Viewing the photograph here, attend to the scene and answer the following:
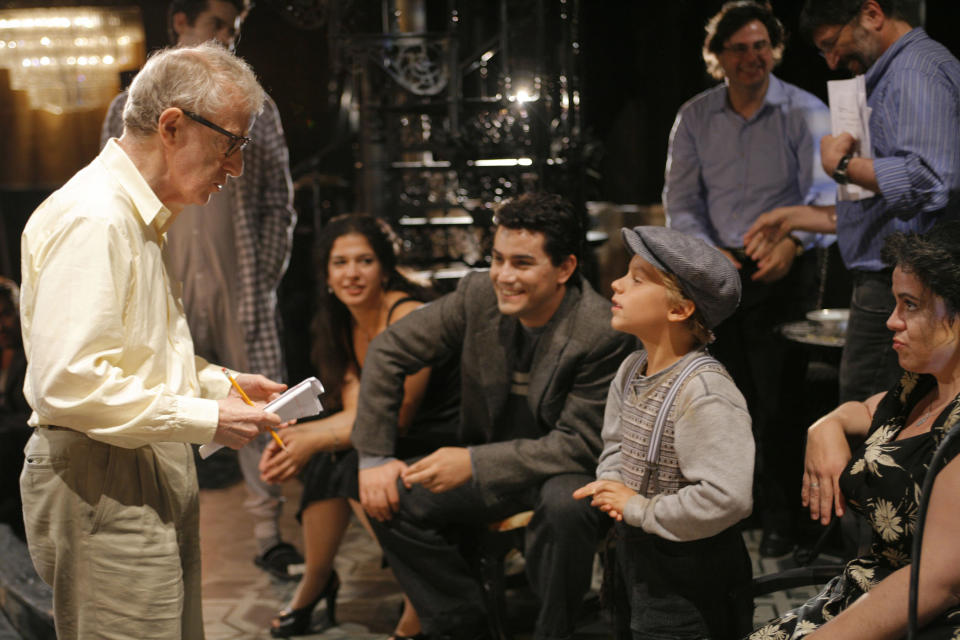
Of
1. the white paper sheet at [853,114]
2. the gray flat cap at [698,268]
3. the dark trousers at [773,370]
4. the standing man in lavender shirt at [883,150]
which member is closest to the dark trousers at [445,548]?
the gray flat cap at [698,268]

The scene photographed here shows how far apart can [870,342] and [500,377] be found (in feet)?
3.55

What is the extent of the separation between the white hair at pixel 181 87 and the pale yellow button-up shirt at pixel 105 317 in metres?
0.09

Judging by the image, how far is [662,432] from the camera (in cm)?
222

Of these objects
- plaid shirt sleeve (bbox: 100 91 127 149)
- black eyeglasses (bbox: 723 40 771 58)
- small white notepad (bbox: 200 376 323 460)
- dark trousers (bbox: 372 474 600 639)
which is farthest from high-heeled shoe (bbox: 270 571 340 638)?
black eyeglasses (bbox: 723 40 771 58)

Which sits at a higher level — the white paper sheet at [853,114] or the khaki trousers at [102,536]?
the white paper sheet at [853,114]

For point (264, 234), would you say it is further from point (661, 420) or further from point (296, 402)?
point (661, 420)

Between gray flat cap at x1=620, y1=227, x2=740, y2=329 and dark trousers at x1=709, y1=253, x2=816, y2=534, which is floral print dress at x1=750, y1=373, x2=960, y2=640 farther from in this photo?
dark trousers at x1=709, y1=253, x2=816, y2=534

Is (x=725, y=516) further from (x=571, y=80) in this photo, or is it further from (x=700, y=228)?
(x=571, y=80)

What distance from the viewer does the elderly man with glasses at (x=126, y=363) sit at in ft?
6.14

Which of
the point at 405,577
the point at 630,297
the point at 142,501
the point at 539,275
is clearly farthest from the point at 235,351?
the point at 630,297

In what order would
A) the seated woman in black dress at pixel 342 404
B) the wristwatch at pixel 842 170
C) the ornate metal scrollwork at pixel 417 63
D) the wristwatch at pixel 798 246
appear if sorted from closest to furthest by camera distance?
the wristwatch at pixel 842 170, the seated woman in black dress at pixel 342 404, the wristwatch at pixel 798 246, the ornate metal scrollwork at pixel 417 63

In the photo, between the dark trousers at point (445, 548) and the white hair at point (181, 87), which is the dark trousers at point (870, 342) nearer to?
the dark trousers at point (445, 548)

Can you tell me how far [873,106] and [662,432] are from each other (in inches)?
49.7

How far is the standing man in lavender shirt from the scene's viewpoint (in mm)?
2656
